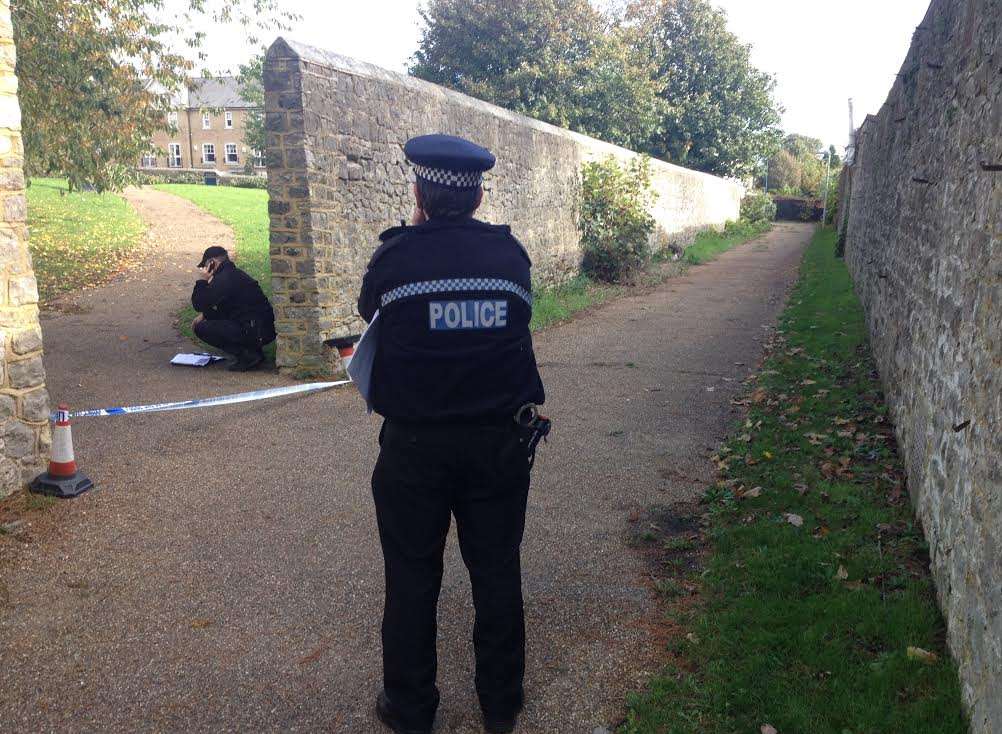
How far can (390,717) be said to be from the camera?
2.96m

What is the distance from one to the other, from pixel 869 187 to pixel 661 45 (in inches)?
1041

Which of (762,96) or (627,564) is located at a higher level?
(762,96)

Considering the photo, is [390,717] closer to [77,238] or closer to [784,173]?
[77,238]

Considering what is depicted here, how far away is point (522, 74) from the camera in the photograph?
81.4ft

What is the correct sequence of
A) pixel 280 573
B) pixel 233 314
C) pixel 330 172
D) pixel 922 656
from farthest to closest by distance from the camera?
pixel 233 314
pixel 330 172
pixel 280 573
pixel 922 656

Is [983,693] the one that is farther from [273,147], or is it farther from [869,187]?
[869,187]

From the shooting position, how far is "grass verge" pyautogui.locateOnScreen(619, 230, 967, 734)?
2.97m

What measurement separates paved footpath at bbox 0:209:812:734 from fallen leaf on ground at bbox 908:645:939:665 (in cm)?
101

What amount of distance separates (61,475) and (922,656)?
194 inches

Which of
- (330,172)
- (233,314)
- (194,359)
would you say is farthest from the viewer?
(194,359)

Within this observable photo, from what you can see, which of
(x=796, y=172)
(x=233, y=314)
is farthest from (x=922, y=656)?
(x=796, y=172)

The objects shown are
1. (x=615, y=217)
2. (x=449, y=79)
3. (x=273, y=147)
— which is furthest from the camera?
(x=449, y=79)

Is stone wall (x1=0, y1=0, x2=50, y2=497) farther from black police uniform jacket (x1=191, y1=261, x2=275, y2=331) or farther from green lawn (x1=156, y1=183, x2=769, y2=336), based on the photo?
green lawn (x1=156, y1=183, x2=769, y2=336)


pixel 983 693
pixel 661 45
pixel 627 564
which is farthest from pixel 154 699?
pixel 661 45
